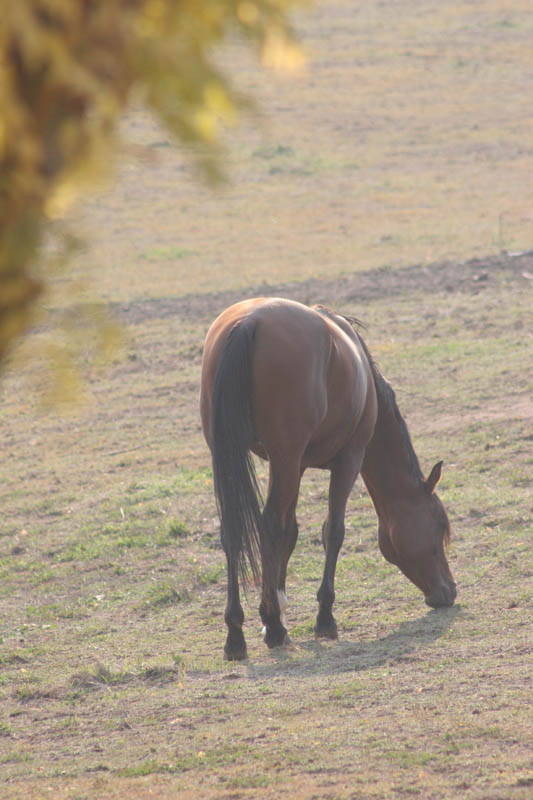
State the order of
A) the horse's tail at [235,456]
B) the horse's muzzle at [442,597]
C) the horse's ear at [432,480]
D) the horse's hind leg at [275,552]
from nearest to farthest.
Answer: the horse's tail at [235,456] → the horse's hind leg at [275,552] → the horse's muzzle at [442,597] → the horse's ear at [432,480]

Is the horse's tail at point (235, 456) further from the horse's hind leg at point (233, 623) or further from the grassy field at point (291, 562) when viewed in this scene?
the grassy field at point (291, 562)

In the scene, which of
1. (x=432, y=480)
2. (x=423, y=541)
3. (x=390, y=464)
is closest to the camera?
(x=423, y=541)

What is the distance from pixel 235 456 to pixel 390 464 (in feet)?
5.49

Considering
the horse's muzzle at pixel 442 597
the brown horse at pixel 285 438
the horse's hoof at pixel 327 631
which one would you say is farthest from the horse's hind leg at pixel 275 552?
the horse's muzzle at pixel 442 597

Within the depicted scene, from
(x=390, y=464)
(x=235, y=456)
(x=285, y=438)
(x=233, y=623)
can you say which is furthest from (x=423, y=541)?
(x=235, y=456)

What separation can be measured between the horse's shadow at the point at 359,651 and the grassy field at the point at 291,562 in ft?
0.07

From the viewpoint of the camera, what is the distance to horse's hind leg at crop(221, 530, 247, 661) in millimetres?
5660

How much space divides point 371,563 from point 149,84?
5.88 metres

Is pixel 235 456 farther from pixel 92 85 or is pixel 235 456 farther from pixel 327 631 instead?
pixel 92 85

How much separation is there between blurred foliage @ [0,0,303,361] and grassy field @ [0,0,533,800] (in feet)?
0.34

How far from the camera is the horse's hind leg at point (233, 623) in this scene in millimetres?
5660

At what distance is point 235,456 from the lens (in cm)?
555

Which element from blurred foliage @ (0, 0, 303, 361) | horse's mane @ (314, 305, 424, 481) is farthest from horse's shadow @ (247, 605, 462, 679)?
blurred foliage @ (0, 0, 303, 361)

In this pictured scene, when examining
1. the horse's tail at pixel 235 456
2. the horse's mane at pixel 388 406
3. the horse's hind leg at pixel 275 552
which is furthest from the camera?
the horse's mane at pixel 388 406
